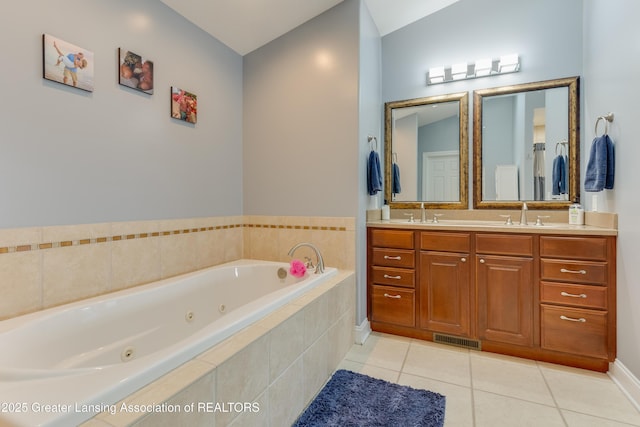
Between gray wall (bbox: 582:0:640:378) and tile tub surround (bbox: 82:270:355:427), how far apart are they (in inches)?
64.3

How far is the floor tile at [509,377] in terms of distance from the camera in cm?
176

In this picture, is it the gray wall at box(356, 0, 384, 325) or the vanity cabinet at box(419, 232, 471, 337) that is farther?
the gray wall at box(356, 0, 384, 325)

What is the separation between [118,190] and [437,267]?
2222 mm

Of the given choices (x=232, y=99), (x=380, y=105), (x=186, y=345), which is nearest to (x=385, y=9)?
(x=380, y=105)

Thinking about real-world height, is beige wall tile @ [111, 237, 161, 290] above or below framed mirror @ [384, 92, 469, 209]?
below

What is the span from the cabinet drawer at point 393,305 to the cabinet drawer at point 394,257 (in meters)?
0.20

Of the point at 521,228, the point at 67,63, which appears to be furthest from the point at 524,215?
the point at 67,63

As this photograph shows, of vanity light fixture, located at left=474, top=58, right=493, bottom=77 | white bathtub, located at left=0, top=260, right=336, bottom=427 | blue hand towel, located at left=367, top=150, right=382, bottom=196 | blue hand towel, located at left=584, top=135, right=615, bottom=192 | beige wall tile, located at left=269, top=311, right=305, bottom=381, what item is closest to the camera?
white bathtub, located at left=0, top=260, right=336, bottom=427

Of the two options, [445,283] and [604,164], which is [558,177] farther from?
[445,283]

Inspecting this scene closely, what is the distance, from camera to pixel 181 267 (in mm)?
2256

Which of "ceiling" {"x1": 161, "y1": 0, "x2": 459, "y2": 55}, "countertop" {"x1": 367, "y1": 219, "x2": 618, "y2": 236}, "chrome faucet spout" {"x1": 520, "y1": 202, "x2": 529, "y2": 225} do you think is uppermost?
"ceiling" {"x1": 161, "y1": 0, "x2": 459, "y2": 55}

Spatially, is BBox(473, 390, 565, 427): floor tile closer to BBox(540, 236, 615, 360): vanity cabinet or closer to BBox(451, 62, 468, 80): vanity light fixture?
BBox(540, 236, 615, 360): vanity cabinet

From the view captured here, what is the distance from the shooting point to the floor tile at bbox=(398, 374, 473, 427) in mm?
1547

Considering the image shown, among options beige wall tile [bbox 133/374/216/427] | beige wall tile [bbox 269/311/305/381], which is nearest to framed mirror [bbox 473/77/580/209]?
beige wall tile [bbox 269/311/305/381]
